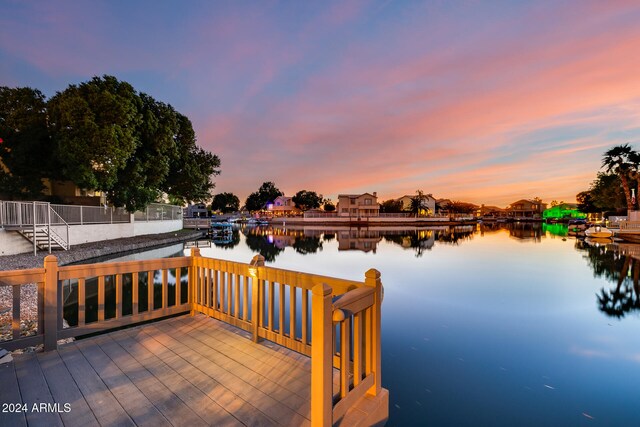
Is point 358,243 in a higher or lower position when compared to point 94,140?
lower

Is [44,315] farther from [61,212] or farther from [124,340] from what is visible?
[61,212]

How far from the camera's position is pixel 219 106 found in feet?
97.7

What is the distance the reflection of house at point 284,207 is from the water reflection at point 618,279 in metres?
72.3

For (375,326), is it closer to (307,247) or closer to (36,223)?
(36,223)

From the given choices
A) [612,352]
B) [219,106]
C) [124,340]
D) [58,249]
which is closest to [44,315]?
[124,340]

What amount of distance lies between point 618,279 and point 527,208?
10954 cm

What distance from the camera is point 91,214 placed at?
16.8 m

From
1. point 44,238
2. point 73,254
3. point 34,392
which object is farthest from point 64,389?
point 44,238

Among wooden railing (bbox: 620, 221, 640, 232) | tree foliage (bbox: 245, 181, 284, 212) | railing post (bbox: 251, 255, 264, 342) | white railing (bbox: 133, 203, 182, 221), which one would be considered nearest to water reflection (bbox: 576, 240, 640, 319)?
railing post (bbox: 251, 255, 264, 342)

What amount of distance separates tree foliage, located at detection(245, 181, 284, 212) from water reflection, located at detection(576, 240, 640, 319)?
262ft

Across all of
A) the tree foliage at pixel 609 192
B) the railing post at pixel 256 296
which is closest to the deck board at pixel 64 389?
the railing post at pixel 256 296

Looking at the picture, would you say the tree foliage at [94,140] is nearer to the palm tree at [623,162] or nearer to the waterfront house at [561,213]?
the palm tree at [623,162]

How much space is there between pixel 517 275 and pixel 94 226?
2309 cm

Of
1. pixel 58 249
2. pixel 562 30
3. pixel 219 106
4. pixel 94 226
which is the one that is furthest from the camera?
Answer: pixel 219 106
